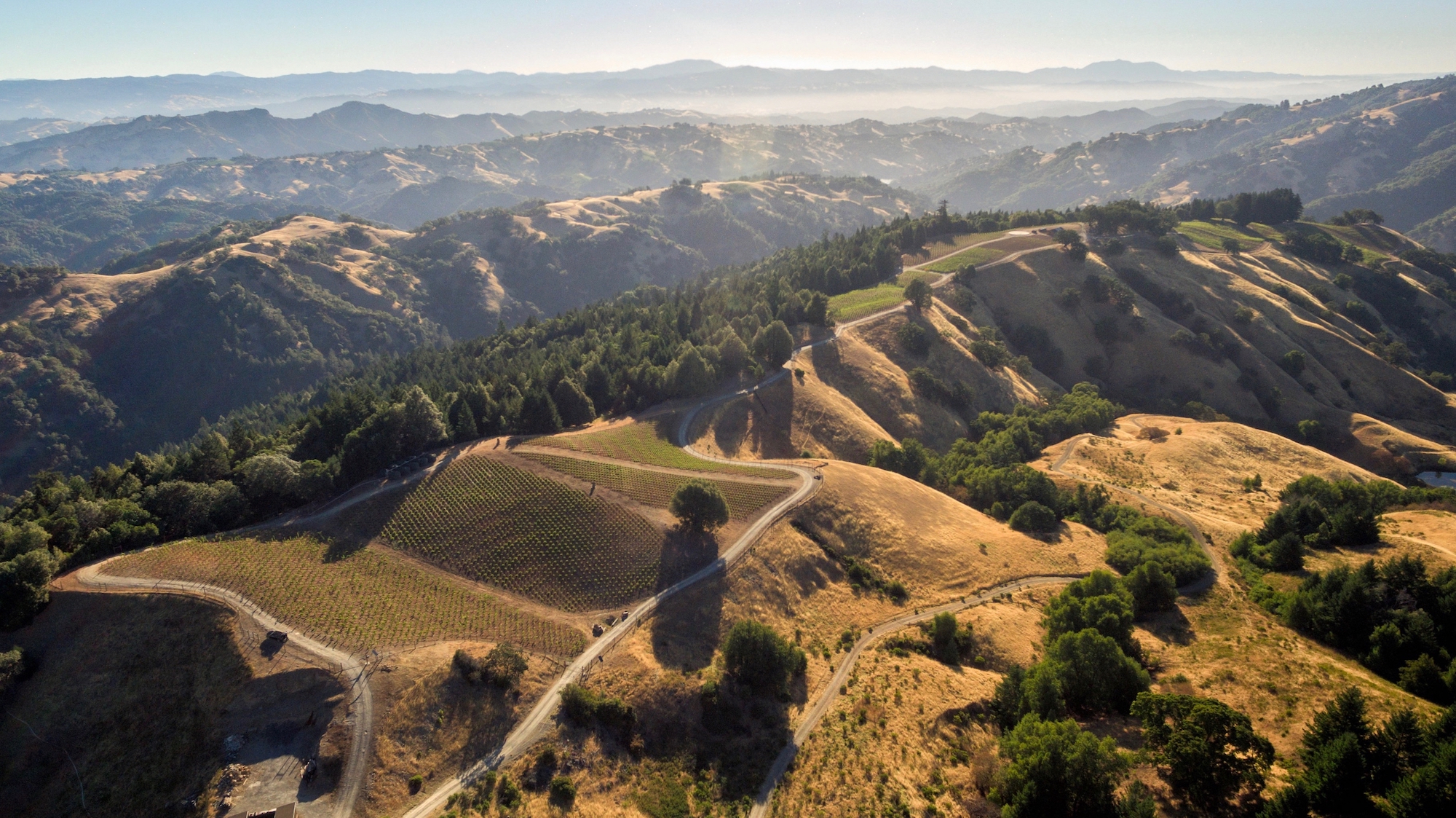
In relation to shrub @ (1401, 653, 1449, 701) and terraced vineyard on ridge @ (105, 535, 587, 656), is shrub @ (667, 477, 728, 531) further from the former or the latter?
shrub @ (1401, 653, 1449, 701)

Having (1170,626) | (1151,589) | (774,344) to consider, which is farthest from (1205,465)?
(774,344)

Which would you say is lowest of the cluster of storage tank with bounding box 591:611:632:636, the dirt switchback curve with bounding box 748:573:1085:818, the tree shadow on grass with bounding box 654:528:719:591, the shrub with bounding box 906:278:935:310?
the dirt switchback curve with bounding box 748:573:1085:818

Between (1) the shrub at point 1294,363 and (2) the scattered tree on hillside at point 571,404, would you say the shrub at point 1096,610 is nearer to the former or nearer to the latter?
(2) the scattered tree on hillside at point 571,404

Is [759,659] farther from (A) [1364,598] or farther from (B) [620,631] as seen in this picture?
(A) [1364,598]

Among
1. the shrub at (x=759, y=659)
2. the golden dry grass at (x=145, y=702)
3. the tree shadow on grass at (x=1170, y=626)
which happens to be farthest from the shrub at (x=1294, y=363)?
the golden dry grass at (x=145, y=702)

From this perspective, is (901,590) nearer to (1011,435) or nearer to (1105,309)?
(1011,435)

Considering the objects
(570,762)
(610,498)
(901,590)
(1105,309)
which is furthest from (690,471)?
(1105,309)

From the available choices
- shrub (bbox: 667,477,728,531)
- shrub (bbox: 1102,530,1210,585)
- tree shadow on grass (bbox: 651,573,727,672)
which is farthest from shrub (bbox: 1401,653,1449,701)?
shrub (bbox: 667,477,728,531)
